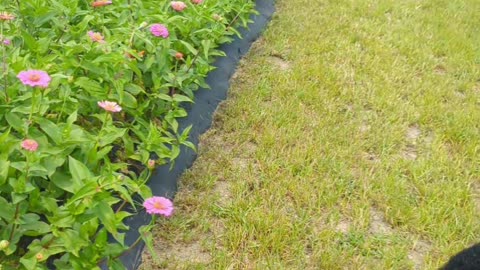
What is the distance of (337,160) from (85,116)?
1.41m

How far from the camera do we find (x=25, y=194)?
1.68 metres

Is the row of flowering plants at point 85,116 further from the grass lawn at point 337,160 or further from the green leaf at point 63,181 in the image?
the grass lawn at point 337,160

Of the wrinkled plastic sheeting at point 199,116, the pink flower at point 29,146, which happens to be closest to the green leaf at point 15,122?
the pink flower at point 29,146

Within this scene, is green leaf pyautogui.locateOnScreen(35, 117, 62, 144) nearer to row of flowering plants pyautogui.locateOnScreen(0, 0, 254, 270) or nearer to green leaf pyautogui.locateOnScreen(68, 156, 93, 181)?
row of flowering plants pyautogui.locateOnScreen(0, 0, 254, 270)

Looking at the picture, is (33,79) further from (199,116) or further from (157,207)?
(199,116)

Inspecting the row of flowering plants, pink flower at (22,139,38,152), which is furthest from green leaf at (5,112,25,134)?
pink flower at (22,139,38,152)

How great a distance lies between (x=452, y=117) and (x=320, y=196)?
1.30 meters

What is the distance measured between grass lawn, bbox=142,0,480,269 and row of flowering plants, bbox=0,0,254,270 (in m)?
0.36

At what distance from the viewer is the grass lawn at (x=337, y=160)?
242cm

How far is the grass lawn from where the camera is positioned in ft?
7.93

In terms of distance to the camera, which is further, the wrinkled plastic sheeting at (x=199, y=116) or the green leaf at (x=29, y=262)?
the wrinkled plastic sheeting at (x=199, y=116)

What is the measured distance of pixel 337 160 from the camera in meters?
2.99

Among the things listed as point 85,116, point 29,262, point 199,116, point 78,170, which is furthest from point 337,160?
point 29,262

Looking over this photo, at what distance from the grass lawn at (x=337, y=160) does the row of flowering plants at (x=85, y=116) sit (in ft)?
1.19
